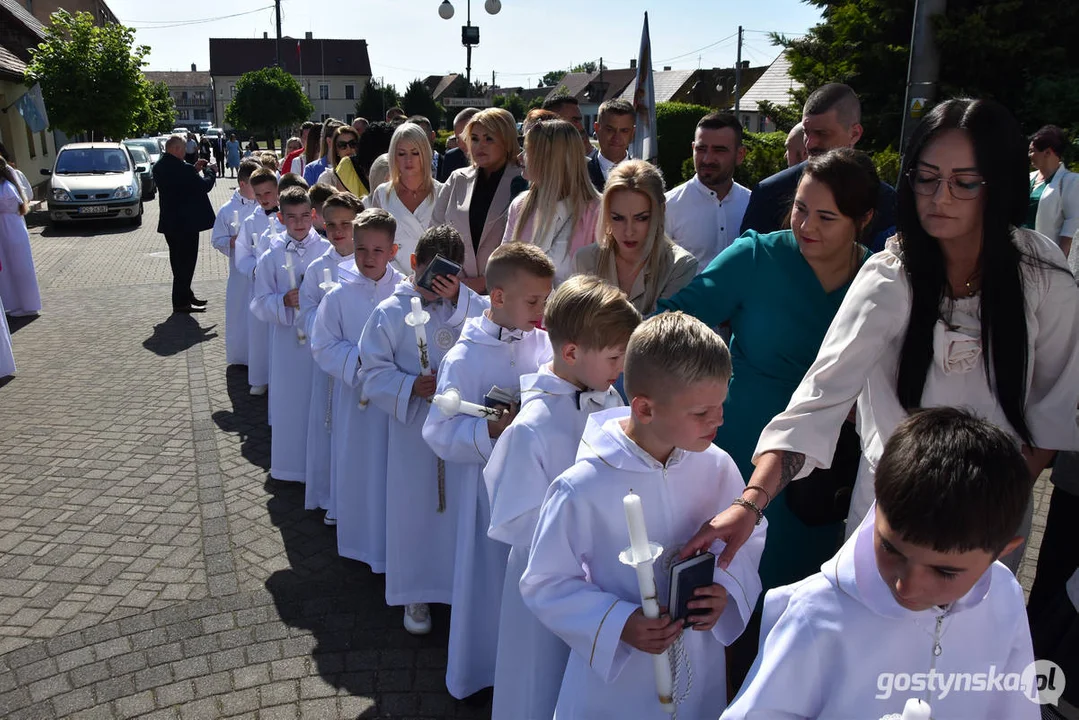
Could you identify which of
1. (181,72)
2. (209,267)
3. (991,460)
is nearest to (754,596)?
(991,460)

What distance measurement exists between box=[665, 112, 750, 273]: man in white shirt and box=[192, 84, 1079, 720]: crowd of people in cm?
58

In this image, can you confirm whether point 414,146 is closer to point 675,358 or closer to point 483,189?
point 483,189

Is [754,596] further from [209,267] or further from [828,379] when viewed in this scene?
[209,267]

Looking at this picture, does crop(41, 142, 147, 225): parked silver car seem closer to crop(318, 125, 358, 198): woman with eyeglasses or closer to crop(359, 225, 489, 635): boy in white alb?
crop(318, 125, 358, 198): woman with eyeglasses

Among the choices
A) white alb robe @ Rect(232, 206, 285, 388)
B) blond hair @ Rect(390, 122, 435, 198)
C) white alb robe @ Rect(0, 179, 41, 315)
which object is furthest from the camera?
white alb robe @ Rect(0, 179, 41, 315)

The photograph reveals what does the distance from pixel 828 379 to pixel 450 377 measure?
151cm

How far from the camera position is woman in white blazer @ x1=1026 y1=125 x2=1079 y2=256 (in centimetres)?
784

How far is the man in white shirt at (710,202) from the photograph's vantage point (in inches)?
193

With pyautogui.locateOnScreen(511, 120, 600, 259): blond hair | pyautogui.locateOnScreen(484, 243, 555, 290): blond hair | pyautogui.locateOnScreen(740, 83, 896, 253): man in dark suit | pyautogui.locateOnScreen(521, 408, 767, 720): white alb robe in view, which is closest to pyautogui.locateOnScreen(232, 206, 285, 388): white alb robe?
pyautogui.locateOnScreen(511, 120, 600, 259): blond hair

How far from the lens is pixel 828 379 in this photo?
2352 millimetres

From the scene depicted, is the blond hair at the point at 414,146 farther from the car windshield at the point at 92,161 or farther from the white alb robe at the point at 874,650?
the car windshield at the point at 92,161

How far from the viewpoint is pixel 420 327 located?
3648mm

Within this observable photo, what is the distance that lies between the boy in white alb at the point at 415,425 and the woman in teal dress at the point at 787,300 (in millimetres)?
1221

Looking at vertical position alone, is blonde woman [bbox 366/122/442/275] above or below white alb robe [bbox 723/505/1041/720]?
above
